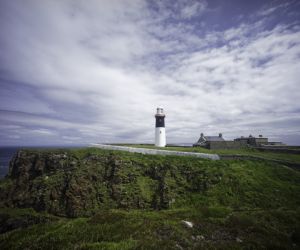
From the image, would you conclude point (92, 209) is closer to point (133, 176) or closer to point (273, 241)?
point (133, 176)

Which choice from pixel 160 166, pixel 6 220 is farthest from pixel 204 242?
pixel 6 220

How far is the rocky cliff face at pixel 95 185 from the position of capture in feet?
85.8

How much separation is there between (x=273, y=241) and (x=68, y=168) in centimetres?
3233

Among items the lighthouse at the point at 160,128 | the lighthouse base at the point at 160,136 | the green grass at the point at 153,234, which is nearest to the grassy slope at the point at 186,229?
the green grass at the point at 153,234

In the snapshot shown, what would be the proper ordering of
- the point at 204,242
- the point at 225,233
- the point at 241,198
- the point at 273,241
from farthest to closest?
1. the point at 241,198
2. the point at 225,233
3. the point at 273,241
4. the point at 204,242

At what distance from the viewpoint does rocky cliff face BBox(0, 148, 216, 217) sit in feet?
85.8

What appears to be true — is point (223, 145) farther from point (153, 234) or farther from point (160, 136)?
point (153, 234)

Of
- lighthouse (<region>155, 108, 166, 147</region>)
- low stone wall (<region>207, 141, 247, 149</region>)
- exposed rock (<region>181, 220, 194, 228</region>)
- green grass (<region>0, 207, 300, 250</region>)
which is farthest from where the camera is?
lighthouse (<region>155, 108, 166, 147</region>)

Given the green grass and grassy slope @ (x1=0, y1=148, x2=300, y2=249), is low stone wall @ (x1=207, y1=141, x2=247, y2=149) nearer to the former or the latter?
grassy slope @ (x1=0, y1=148, x2=300, y2=249)

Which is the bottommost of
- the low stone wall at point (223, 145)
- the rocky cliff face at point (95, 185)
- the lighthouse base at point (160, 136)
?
the rocky cliff face at point (95, 185)

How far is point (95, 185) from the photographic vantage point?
96.6 ft

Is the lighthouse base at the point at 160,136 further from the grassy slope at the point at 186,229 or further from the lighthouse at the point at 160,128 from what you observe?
the grassy slope at the point at 186,229

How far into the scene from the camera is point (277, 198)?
65.0 feet

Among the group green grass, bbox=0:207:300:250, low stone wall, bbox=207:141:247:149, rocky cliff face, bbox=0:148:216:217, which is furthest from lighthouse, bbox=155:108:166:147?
green grass, bbox=0:207:300:250
